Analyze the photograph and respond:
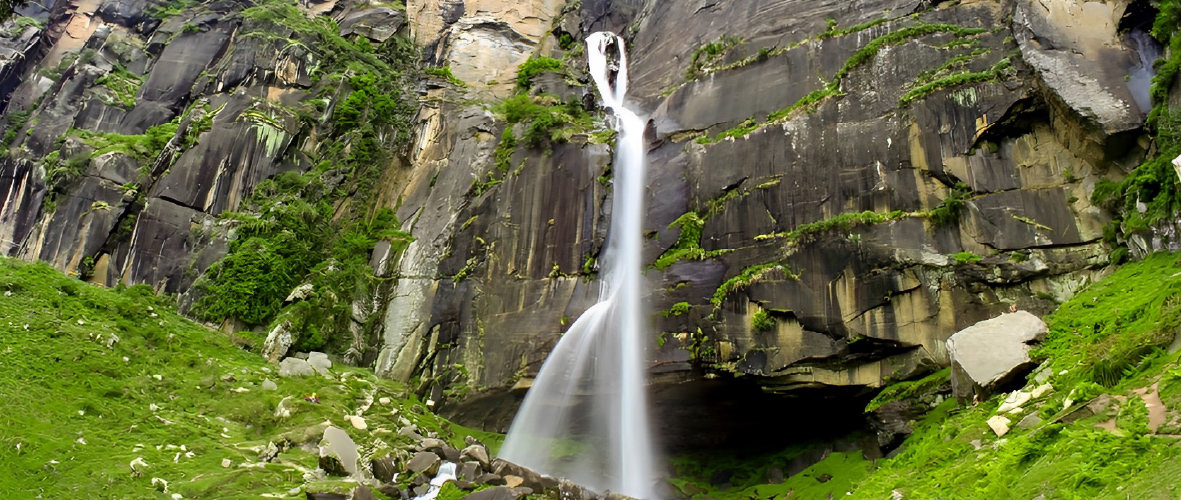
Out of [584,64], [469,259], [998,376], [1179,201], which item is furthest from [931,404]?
[584,64]

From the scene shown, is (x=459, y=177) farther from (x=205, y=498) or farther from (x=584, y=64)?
(x=205, y=498)

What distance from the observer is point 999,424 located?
9.12m

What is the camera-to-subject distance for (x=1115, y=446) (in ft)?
20.9

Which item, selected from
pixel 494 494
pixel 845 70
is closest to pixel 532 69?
pixel 845 70

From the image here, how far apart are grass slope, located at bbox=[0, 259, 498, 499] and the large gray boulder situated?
1049 centimetres

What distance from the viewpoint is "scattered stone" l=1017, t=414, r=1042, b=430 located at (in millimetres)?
8431

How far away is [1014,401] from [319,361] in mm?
16023

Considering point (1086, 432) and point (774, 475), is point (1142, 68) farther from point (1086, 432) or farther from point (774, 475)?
point (1086, 432)

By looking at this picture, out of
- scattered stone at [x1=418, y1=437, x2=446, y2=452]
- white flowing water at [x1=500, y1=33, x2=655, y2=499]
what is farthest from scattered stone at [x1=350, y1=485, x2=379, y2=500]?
white flowing water at [x1=500, y1=33, x2=655, y2=499]

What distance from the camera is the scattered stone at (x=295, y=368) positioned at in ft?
57.0

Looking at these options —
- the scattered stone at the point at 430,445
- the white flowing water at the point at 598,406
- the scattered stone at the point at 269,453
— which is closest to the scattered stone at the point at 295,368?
the scattered stone at the point at 269,453

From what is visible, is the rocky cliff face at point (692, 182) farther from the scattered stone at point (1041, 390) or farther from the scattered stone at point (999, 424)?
the scattered stone at point (999, 424)

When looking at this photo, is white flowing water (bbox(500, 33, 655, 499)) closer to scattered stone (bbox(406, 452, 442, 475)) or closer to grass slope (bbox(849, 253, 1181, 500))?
scattered stone (bbox(406, 452, 442, 475))

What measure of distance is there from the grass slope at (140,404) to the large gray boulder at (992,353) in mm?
10495
